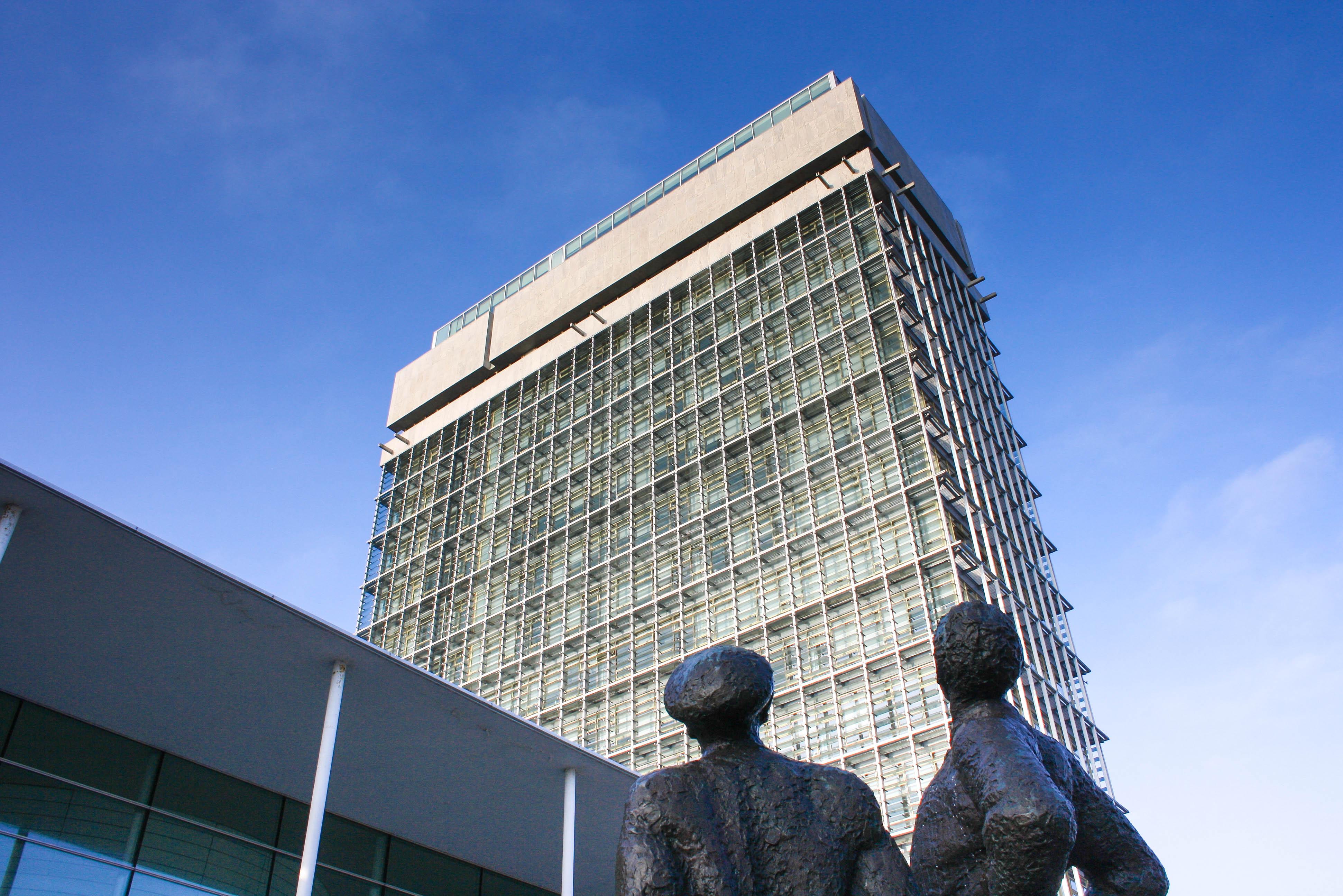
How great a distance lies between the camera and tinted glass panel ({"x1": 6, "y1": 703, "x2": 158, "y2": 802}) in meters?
12.9

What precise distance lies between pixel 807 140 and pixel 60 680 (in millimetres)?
34928

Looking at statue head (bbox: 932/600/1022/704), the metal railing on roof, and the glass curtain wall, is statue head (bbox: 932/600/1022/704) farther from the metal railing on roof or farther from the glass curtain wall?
the metal railing on roof

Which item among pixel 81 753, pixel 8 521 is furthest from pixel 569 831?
pixel 8 521

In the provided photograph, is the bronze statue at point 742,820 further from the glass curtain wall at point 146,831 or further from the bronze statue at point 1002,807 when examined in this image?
the glass curtain wall at point 146,831

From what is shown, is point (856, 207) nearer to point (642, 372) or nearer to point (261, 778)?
point (642, 372)

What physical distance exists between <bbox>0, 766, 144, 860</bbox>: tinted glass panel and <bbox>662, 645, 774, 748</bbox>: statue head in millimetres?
10787

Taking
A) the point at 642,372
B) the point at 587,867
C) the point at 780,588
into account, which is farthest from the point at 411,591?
the point at 587,867

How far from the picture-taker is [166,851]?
12.9m

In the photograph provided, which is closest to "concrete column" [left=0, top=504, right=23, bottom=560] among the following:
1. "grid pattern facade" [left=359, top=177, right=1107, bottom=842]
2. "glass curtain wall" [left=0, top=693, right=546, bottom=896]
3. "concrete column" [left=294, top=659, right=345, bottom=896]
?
"glass curtain wall" [left=0, top=693, right=546, bottom=896]

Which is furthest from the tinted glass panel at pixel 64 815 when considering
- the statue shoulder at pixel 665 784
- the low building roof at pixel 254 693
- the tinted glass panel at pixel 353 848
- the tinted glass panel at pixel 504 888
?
the statue shoulder at pixel 665 784

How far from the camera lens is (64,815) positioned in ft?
39.9

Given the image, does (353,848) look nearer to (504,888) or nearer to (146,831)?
(504,888)

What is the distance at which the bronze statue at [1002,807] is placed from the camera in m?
3.49

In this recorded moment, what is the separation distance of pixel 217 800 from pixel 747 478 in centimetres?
2453
